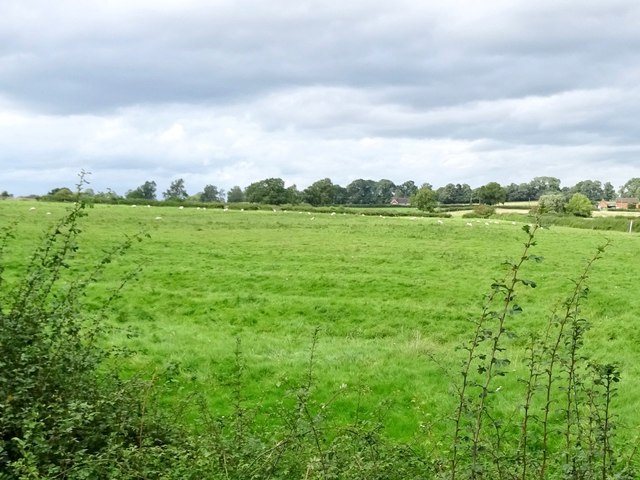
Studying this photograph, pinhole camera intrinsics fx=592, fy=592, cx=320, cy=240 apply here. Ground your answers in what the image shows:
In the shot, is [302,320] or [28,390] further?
[302,320]

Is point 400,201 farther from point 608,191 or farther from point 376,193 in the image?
point 608,191

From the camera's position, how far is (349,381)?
12.2m

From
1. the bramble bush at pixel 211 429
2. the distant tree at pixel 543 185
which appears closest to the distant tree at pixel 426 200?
the distant tree at pixel 543 185

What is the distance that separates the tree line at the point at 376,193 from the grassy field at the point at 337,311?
87.8 m

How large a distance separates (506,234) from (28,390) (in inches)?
1995

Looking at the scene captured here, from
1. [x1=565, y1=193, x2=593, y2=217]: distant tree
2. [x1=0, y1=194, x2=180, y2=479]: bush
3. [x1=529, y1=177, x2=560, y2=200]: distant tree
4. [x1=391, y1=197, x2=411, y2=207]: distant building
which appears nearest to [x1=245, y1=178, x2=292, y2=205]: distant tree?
[x1=391, y1=197, x2=411, y2=207]: distant building

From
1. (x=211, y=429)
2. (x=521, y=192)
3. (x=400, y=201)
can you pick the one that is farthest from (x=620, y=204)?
(x=211, y=429)

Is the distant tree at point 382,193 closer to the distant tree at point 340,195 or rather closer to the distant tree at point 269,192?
the distant tree at point 340,195

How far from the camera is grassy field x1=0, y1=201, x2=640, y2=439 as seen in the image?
11.9m

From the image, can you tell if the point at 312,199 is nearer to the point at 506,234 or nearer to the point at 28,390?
the point at 506,234

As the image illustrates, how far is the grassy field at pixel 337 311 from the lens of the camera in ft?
38.9

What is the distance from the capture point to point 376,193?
19575 cm

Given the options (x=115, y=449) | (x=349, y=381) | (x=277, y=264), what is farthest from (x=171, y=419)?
(x=277, y=264)

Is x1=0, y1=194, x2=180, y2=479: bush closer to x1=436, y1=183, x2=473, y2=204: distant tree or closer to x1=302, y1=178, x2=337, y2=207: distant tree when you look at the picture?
x1=302, y1=178, x2=337, y2=207: distant tree
